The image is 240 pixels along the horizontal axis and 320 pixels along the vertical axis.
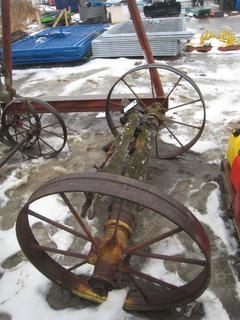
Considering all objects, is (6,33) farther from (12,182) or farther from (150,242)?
(150,242)

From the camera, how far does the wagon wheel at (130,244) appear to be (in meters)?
1.50

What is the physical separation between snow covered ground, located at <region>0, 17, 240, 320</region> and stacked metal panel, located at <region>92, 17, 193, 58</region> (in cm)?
20

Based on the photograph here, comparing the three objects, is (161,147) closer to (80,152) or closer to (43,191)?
(80,152)

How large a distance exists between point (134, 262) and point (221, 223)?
2.68 feet

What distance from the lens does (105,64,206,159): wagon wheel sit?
3.26 m

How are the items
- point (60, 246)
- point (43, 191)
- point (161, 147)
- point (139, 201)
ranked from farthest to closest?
point (161, 147) < point (60, 246) < point (43, 191) < point (139, 201)

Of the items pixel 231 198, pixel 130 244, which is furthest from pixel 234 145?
pixel 130 244

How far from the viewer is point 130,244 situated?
97.3 inches

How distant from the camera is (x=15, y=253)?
2.44 metres

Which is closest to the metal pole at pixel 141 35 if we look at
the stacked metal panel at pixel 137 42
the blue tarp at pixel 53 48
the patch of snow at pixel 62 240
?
the patch of snow at pixel 62 240

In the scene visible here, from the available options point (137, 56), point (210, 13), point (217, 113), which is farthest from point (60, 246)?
point (210, 13)

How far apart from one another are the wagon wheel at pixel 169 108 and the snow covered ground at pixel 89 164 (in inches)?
7.7

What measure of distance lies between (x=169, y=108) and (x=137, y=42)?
10.6 ft

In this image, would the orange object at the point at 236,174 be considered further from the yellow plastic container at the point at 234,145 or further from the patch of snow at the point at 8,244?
the patch of snow at the point at 8,244
